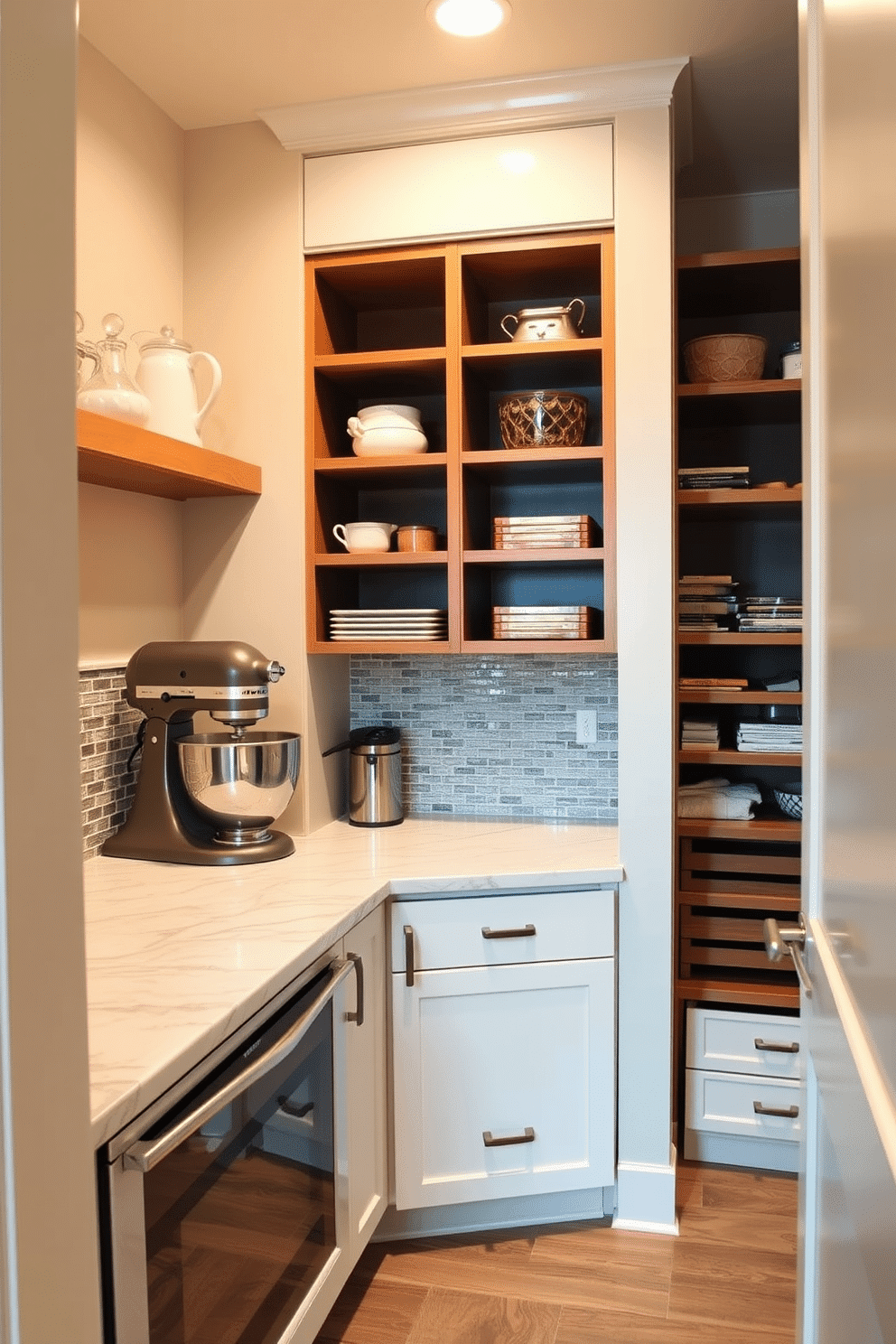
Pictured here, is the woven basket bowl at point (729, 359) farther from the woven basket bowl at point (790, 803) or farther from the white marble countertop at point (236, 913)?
the white marble countertop at point (236, 913)

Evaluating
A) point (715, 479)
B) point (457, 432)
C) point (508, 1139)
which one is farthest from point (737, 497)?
point (508, 1139)

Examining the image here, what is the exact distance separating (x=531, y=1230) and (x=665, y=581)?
4.78ft

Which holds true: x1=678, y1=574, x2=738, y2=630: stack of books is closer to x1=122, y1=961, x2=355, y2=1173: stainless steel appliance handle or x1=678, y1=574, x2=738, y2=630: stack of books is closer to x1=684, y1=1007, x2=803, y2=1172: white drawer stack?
x1=684, y1=1007, x2=803, y2=1172: white drawer stack

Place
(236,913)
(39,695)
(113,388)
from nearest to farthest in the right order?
(39,695), (236,913), (113,388)

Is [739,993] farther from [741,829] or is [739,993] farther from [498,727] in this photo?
[498,727]

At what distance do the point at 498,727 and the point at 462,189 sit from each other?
131cm

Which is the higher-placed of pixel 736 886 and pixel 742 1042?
pixel 736 886

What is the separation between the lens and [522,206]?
2.23 m

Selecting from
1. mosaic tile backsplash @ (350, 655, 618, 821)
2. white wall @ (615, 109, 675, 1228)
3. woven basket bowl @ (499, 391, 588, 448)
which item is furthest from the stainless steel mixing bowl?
woven basket bowl @ (499, 391, 588, 448)

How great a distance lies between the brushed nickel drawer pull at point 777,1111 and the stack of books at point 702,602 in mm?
1156

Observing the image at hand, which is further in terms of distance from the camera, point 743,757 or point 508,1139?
point 743,757

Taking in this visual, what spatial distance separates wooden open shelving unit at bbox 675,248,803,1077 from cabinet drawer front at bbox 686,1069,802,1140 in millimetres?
104

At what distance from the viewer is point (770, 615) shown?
2471 millimetres

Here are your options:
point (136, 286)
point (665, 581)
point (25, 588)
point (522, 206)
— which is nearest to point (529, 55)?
point (522, 206)
